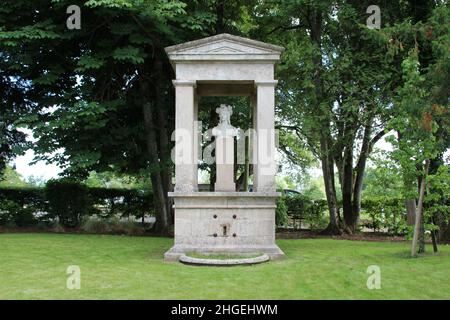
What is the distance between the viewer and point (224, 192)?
11234mm

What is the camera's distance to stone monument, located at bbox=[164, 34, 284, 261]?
1116 cm

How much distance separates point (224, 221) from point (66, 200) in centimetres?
1087

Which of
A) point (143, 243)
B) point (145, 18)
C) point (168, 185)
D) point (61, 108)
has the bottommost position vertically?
point (143, 243)

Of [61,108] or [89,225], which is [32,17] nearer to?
[61,108]

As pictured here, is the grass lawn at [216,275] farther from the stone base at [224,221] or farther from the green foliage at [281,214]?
the green foliage at [281,214]

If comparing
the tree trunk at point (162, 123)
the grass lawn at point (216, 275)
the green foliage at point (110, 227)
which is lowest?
the green foliage at point (110, 227)

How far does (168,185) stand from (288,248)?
6548 millimetres

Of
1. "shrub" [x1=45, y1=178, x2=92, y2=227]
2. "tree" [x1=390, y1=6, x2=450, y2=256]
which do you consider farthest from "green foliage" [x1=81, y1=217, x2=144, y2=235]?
"tree" [x1=390, y1=6, x2=450, y2=256]

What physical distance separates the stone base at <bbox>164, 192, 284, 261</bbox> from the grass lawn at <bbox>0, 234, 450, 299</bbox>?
81 centimetres

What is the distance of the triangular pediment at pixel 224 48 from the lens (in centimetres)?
1137

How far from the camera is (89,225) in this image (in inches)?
737

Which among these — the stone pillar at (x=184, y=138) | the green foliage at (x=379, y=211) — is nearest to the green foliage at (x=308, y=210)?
the green foliage at (x=379, y=211)

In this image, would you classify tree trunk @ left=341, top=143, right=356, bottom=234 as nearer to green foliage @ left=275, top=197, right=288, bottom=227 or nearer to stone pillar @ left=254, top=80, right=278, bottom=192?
green foliage @ left=275, top=197, right=288, bottom=227

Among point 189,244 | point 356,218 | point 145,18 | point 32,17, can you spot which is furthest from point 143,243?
point 356,218
